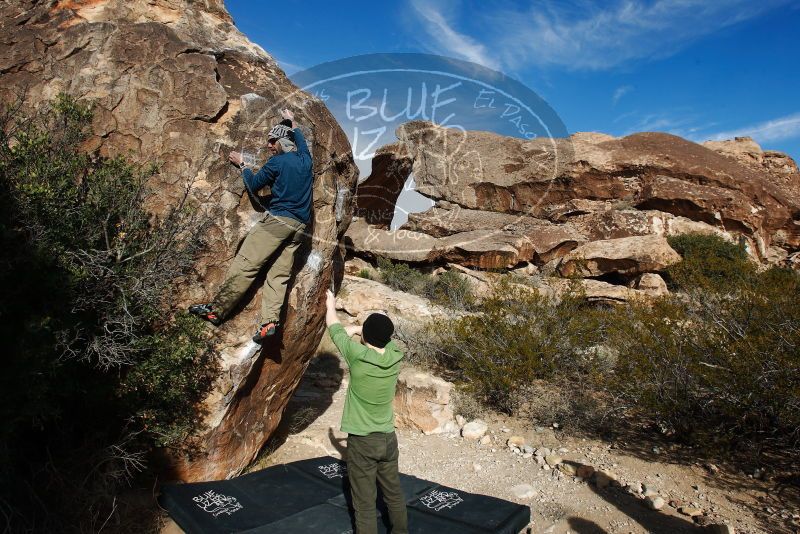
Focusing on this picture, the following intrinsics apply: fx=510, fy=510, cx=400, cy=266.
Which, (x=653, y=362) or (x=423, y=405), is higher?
(x=653, y=362)

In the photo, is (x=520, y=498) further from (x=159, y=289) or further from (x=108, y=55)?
(x=108, y=55)

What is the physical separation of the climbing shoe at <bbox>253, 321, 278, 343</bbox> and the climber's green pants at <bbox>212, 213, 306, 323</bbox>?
39mm

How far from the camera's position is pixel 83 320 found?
127 inches

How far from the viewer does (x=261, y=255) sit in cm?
397

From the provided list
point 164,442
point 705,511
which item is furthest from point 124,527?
point 705,511

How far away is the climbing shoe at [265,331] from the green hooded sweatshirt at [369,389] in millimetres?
891

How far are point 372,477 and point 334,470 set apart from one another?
1289mm

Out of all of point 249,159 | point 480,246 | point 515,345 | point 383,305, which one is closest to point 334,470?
point 249,159

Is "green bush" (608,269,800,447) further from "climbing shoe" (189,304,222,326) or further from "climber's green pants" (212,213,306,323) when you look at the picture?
"climbing shoe" (189,304,222,326)

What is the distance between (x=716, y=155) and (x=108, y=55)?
66.9ft

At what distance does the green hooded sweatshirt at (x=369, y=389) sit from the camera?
3309mm

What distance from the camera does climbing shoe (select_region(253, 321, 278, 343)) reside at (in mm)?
4004

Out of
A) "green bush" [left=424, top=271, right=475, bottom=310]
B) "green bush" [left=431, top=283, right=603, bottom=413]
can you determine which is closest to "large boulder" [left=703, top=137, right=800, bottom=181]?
"green bush" [left=424, top=271, right=475, bottom=310]

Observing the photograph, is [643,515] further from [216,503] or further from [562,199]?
[562,199]
